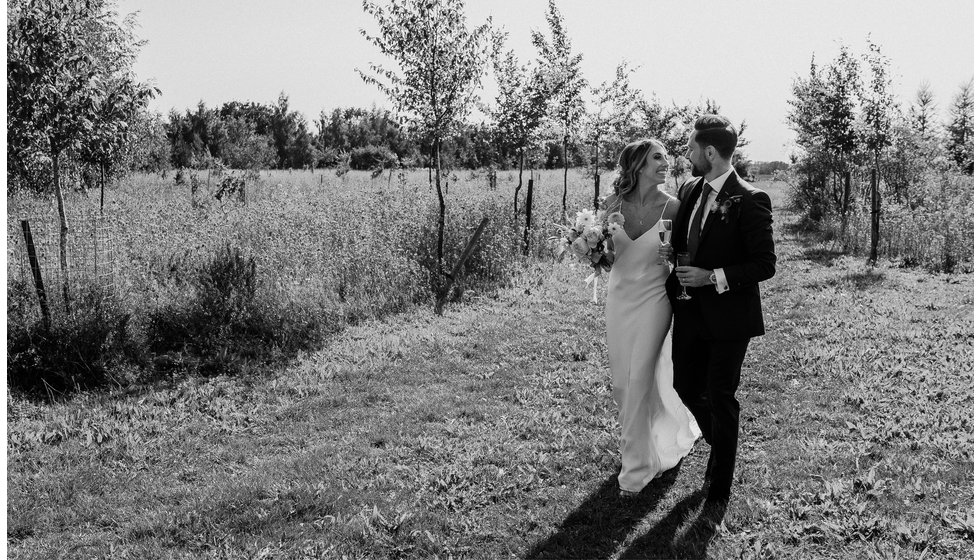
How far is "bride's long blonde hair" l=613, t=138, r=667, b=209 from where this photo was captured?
4.72m

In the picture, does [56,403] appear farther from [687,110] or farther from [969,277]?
[687,110]

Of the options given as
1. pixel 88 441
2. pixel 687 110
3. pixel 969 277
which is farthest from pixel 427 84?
pixel 687 110

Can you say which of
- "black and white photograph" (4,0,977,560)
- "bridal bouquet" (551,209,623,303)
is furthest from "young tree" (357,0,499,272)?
"bridal bouquet" (551,209,623,303)

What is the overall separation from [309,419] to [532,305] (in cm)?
495

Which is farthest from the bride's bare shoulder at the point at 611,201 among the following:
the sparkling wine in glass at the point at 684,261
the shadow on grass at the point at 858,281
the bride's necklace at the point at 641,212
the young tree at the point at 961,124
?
the young tree at the point at 961,124

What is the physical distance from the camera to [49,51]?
7566 mm

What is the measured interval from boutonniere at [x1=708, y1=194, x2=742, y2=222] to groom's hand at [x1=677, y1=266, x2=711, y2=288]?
331mm

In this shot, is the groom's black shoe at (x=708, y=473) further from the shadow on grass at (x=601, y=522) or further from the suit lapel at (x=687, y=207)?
the suit lapel at (x=687, y=207)

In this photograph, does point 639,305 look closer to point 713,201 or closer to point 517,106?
point 713,201

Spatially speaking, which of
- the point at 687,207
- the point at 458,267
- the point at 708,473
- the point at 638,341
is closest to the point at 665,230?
the point at 687,207

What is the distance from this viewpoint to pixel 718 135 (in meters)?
4.27

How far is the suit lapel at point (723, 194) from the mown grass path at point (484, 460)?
1.78 meters

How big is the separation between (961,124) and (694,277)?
51.2 m

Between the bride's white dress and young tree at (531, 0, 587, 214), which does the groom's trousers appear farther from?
young tree at (531, 0, 587, 214)
